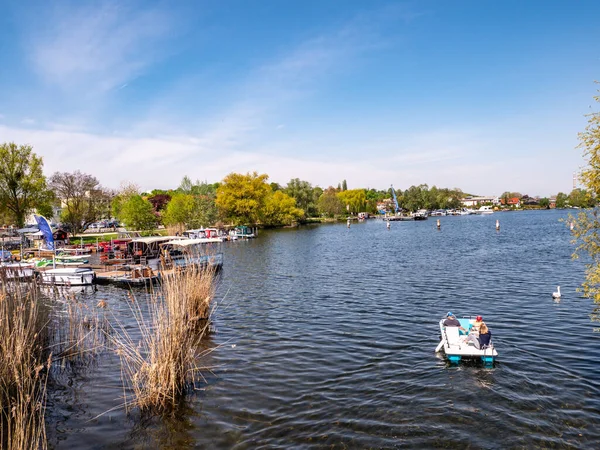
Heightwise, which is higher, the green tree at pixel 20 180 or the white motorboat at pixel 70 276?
the green tree at pixel 20 180

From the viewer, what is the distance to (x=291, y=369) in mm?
14594

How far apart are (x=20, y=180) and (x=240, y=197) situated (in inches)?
1750

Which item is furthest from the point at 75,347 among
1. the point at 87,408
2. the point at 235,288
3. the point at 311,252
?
the point at 311,252

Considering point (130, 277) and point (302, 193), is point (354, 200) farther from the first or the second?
point (130, 277)

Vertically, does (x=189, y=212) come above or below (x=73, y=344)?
above

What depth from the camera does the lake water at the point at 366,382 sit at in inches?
404

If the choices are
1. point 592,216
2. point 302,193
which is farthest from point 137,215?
point 592,216

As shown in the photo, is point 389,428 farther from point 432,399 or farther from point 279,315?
point 279,315

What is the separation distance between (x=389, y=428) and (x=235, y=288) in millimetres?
21075

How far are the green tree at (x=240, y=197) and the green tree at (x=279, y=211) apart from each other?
6.63 meters

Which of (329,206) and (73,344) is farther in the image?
(329,206)

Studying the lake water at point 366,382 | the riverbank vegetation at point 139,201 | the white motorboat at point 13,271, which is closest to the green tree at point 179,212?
the riverbank vegetation at point 139,201

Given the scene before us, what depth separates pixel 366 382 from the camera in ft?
43.8

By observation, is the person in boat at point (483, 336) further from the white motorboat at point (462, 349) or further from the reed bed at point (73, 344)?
the reed bed at point (73, 344)
